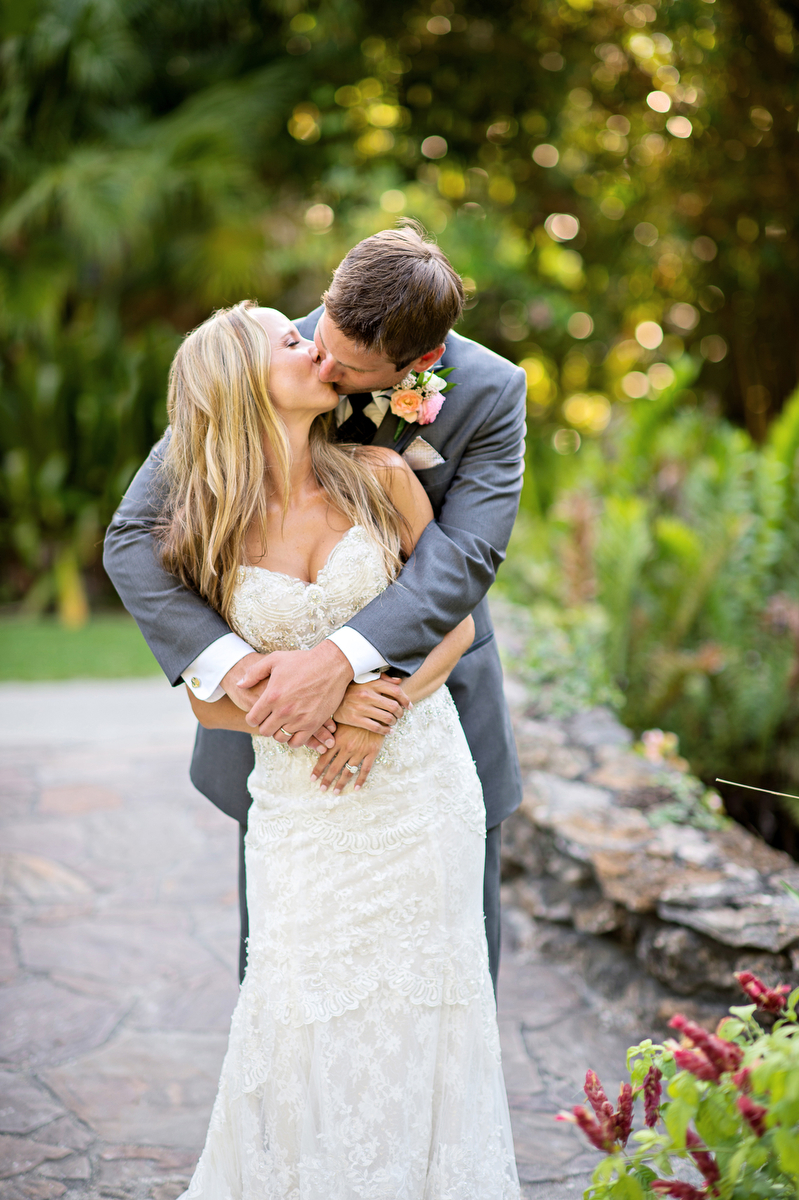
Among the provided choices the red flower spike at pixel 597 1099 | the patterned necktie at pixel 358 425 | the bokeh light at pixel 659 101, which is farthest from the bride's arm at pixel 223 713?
the bokeh light at pixel 659 101

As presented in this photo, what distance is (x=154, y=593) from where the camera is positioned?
1.97 m

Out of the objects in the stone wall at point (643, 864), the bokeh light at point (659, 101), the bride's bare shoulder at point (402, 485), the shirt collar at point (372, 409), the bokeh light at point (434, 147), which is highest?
the bokeh light at point (659, 101)

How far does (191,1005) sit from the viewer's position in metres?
3.20

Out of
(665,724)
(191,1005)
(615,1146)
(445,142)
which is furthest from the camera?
(445,142)

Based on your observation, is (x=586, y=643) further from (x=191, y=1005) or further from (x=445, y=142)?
(x=445, y=142)

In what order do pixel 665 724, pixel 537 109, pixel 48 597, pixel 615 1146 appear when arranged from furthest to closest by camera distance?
pixel 537 109 < pixel 48 597 < pixel 665 724 < pixel 615 1146

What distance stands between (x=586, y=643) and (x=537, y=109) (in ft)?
24.9

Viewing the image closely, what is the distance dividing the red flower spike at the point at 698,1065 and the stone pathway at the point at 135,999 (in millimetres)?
1459

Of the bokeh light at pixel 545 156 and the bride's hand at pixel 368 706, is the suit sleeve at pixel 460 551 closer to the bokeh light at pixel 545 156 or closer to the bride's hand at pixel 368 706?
the bride's hand at pixel 368 706

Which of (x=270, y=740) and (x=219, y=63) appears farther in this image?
(x=219, y=63)

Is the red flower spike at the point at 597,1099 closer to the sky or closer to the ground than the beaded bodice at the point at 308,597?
closer to the ground

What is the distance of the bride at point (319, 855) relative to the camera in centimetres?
195

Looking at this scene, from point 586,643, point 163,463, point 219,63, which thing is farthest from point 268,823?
point 219,63

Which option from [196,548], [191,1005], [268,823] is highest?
[196,548]
